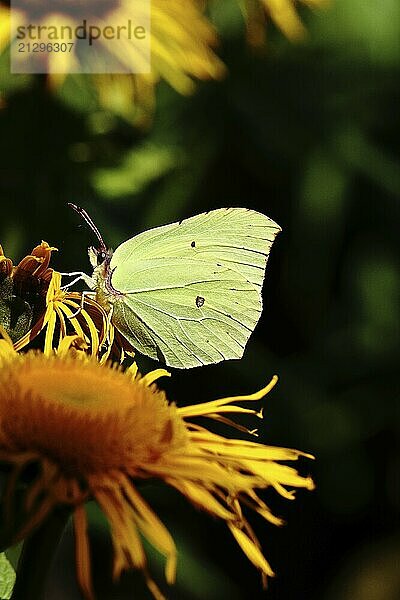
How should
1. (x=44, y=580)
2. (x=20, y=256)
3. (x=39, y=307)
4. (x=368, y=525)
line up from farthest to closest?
(x=368, y=525) → (x=20, y=256) → (x=39, y=307) → (x=44, y=580)

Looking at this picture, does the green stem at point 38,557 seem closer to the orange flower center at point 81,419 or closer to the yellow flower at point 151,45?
the orange flower center at point 81,419

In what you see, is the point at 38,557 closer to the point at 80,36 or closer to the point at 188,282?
the point at 188,282

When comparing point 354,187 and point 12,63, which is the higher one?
point 12,63

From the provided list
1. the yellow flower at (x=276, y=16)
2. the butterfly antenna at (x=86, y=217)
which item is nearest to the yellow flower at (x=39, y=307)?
the butterfly antenna at (x=86, y=217)

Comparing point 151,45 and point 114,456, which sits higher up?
point 151,45

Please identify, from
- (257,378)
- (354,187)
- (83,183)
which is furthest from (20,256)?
(354,187)

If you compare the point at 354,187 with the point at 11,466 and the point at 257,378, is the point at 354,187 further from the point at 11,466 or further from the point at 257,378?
the point at 11,466

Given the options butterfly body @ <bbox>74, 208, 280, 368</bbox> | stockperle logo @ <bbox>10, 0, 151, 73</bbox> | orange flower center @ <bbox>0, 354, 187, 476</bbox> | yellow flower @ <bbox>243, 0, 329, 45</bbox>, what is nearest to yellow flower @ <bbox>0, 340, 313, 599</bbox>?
orange flower center @ <bbox>0, 354, 187, 476</bbox>

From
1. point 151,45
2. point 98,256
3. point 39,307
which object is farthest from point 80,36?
point 39,307
